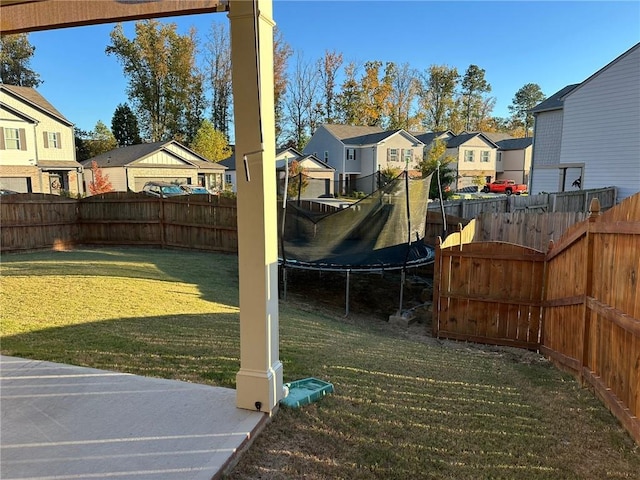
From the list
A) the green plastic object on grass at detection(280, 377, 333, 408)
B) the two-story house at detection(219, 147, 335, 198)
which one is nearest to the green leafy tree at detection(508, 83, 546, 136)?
the two-story house at detection(219, 147, 335, 198)

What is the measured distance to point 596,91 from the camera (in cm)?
1600

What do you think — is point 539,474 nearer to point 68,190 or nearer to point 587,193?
point 587,193

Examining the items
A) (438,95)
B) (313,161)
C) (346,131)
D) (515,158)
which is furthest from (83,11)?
(438,95)

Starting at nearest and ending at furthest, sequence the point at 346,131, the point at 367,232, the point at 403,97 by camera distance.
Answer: the point at 367,232
the point at 346,131
the point at 403,97

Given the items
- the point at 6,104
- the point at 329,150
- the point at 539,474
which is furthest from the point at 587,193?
the point at 6,104

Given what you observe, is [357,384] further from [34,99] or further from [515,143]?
[515,143]

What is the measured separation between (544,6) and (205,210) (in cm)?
1043

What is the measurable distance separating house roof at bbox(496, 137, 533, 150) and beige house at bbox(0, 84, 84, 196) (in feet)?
114

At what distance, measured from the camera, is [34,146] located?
21766 millimetres

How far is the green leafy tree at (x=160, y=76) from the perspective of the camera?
1441 inches

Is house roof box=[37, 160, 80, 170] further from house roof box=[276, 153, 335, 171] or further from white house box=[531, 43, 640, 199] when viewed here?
white house box=[531, 43, 640, 199]

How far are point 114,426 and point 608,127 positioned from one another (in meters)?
18.6

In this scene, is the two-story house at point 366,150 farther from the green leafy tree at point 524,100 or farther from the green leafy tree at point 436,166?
the green leafy tree at point 524,100

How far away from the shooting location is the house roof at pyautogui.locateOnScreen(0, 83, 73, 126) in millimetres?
21822
